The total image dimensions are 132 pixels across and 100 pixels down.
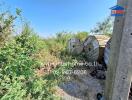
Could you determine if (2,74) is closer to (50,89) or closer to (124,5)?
(50,89)

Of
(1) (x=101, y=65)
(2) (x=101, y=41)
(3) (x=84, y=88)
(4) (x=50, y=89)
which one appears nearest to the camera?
(4) (x=50, y=89)

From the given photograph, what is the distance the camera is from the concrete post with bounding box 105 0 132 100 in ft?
7.73

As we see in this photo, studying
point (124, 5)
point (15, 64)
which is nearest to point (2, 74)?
point (15, 64)

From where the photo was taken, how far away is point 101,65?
19.1ft

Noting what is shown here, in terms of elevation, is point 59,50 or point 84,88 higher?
point 59,50

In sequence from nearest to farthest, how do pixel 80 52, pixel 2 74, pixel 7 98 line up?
pixel 7 98
pixel 2 74
pixel 80 52

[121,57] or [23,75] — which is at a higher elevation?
[121,57]

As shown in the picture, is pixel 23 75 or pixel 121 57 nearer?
pixel 121 57

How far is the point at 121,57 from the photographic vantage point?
8.05 feet

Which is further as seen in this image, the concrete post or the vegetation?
the vegetation

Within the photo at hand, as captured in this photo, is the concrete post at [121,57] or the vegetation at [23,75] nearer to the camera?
the concrete post at [121,57]

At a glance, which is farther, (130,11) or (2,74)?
(2,74)

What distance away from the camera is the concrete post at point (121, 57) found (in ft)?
7.73

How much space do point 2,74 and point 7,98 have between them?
1.73 feet
